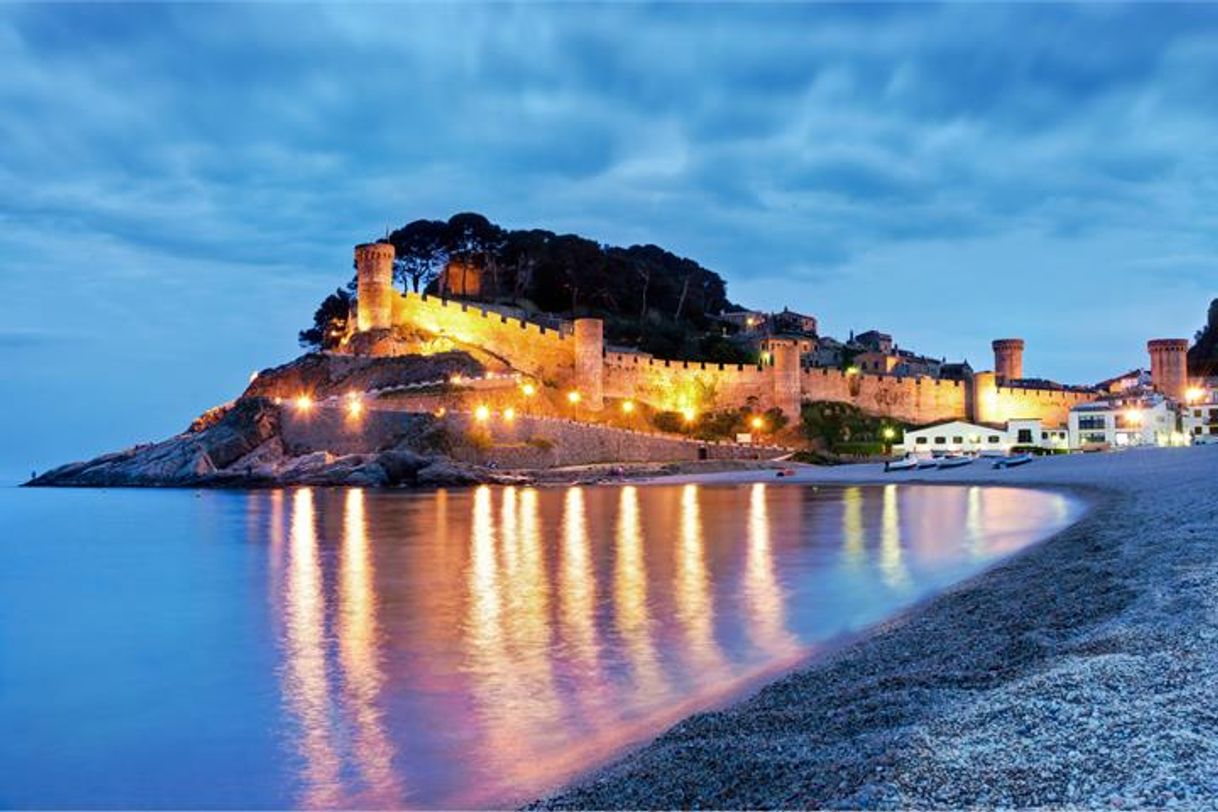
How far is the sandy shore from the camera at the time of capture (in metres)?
2.83

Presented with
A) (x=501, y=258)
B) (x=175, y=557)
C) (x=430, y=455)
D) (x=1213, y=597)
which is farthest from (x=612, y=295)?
(x=1213, y=597)

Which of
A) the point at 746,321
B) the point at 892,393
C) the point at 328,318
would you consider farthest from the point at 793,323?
the point at 328,318

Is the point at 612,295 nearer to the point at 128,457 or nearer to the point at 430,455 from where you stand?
the point at 430,455

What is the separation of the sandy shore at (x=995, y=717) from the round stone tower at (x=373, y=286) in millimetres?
31693

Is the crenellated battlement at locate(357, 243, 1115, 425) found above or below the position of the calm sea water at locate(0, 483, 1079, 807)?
above

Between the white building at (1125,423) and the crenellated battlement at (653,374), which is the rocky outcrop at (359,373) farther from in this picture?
the white building at (1125,423)

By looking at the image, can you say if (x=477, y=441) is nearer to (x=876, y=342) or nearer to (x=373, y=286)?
(x=373, y=286)

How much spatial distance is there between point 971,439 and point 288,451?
27.8 m

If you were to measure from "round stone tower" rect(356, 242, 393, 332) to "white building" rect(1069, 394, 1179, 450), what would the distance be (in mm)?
28796

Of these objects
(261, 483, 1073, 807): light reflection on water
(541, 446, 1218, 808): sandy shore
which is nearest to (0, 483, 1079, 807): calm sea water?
(261, 483, 1073, 807): light reflection on water

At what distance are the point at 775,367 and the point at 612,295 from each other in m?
13.4

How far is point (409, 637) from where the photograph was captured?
27.1 ft

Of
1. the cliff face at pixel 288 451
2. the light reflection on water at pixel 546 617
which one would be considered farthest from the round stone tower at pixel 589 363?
the light reflection on water at pixel 546 617

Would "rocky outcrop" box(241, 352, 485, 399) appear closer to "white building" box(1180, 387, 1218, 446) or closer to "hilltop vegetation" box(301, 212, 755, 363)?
"hilltop vegetation" box(301, 212, 755, 363)
